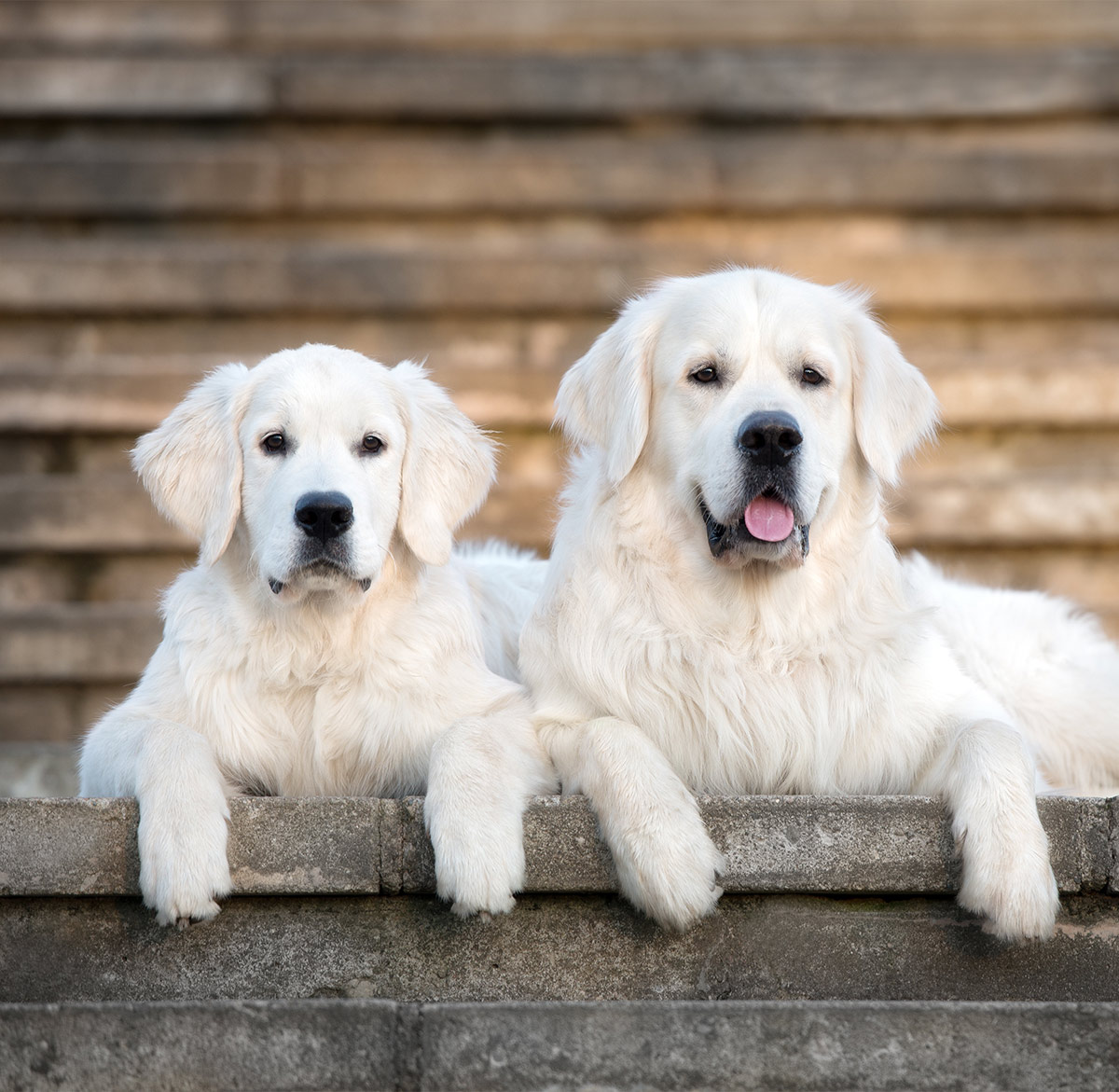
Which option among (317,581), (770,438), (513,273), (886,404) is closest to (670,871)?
(770,438)

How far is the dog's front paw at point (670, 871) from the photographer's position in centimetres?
232

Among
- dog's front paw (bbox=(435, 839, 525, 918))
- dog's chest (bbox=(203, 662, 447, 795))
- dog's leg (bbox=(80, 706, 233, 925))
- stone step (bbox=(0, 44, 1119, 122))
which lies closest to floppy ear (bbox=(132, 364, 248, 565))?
dog's chest (bbox=(203, 662, 447, 795))

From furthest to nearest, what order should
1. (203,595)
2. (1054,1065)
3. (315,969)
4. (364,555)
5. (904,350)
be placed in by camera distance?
1. (904,350)
2. (203,595)
3. (364,555)
4. (315,969)
5. (1054,1065)

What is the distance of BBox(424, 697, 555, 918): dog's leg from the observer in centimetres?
232

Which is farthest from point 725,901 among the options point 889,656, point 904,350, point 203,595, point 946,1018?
point 904,350

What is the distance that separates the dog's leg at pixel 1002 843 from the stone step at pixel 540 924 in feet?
0.19

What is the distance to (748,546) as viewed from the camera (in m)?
2.89

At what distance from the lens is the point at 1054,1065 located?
2111 millimetres

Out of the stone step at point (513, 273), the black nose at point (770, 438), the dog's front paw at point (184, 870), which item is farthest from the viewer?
the stone step at point (513, 273)

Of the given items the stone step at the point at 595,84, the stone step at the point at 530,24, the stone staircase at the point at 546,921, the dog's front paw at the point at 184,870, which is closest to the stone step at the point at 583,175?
the stone step at the point at 595,84

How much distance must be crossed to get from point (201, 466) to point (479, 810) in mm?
1191

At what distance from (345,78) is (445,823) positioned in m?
3.46

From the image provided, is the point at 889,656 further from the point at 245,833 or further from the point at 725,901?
the point at 245,833

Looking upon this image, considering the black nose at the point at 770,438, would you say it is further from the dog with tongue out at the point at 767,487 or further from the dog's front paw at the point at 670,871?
the dog's front paw at the point at 670,871
